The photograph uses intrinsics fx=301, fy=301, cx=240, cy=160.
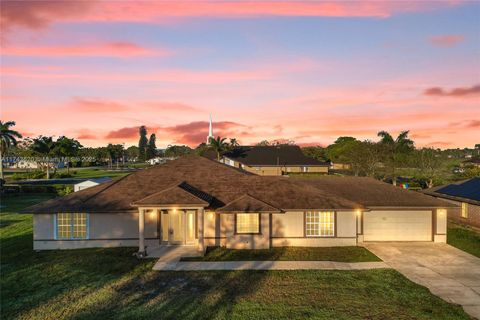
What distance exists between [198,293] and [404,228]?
15137 mm

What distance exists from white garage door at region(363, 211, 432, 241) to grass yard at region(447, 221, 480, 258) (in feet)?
5.99

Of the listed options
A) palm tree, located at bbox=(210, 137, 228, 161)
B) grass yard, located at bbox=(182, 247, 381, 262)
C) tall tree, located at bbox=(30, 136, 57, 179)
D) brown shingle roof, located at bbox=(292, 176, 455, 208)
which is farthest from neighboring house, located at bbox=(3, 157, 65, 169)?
grass yard, located at bbox=(182, 247, 381, 262)

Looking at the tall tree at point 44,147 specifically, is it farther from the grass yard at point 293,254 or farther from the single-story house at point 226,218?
the grass yard at point 293,254

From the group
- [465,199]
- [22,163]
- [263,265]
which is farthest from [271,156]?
[22,163]

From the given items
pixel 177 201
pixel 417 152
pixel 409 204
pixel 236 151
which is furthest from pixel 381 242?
pixel 236 151

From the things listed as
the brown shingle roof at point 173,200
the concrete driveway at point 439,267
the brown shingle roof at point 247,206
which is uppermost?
the brown shingle roof at point 173,200

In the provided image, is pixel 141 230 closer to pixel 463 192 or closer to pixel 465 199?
pixel 465 199

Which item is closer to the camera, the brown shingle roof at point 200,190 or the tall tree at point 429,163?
the brown shingle roof at point 200,190

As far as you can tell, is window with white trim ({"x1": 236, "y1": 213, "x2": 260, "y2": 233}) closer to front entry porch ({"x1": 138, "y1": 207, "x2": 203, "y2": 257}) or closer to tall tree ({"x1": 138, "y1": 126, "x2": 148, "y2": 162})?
front entry porch ({"x1": 138, "y1": 207, "x2": 203, "y2": 257})

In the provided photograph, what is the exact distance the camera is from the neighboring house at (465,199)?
76.3ft

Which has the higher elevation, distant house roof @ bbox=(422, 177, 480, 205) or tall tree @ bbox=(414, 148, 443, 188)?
tall tree @ bbox=(414, 148, 443, 188)

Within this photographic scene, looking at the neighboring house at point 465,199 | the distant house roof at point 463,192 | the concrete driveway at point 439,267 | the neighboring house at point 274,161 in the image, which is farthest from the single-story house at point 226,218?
the neighboring house at point 274,161

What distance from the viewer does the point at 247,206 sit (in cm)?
1870

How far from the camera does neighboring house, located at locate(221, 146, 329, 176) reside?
228 feet
